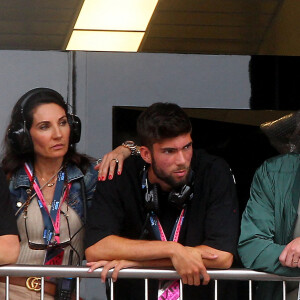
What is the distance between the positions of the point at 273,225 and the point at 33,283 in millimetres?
1275

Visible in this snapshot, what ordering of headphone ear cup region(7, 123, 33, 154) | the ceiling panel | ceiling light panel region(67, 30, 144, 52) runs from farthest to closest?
the ceiling panel < ceiling light panel region(67, 30, 144, 52) < headphone ear cup region(7, 123, 33, 154)

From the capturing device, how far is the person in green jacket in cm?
636

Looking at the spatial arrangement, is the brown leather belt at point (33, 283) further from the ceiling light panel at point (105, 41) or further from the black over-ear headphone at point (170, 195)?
the ceiling light panel at point (105, 41)

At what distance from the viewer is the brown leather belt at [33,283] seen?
6.67 m

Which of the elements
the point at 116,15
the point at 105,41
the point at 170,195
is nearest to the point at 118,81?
the point at 105,41

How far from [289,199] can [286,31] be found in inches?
85.5

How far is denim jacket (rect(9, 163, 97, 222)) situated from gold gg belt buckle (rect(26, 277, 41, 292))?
0.39m

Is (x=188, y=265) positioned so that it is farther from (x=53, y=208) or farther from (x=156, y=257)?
(x=53, y=208)

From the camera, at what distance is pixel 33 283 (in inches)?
263

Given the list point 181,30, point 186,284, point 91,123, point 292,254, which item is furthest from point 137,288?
point 181,30

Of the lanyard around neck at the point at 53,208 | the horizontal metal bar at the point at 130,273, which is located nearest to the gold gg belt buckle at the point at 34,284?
the lanyard around neck at the point at 53,208

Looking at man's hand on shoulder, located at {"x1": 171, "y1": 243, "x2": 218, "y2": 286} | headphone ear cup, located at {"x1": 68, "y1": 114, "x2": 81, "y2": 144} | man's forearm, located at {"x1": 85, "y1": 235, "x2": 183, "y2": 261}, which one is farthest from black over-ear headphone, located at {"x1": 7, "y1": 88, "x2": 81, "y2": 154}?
man's hand on shoulder, located at {"x1": 171, "y1": 243, "x2": 218, "y2": 286}

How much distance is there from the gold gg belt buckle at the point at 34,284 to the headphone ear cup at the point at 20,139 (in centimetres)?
73

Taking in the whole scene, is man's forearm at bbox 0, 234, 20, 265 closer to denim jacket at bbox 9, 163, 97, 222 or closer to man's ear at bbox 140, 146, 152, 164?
denim jacket at bbox 9, 163, 97, 222
